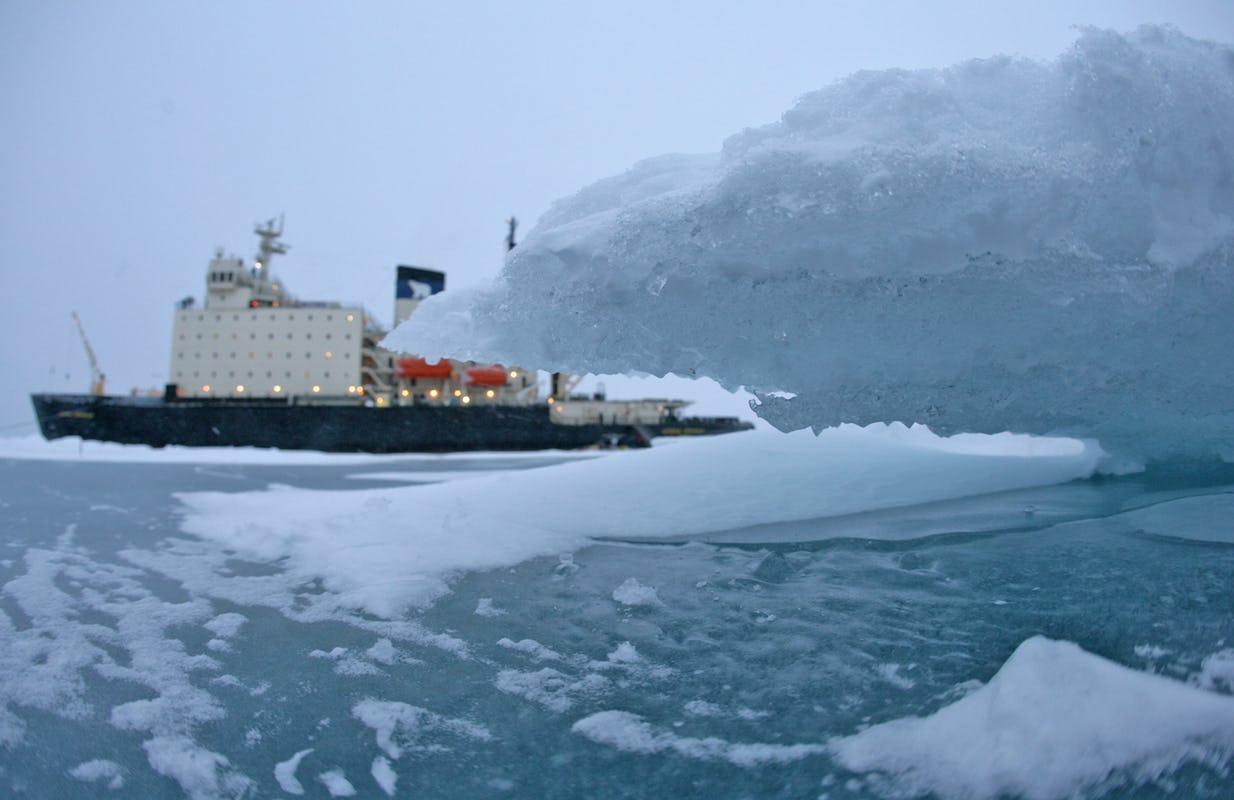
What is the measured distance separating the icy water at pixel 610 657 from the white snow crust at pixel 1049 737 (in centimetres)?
4

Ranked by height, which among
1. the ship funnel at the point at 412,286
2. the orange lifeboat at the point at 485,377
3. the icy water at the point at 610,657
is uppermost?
the ship funnel at the point at 412,286

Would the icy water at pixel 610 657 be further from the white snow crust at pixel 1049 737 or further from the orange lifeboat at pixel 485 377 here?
the orange lifeboat at pixel 485 377

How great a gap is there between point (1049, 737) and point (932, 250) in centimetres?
177

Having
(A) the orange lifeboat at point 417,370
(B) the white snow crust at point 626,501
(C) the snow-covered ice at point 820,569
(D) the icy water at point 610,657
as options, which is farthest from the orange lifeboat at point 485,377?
(D) the icy water at point 610,657

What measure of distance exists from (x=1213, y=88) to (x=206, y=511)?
8496 millimetres

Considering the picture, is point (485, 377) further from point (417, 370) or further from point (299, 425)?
point (299, 425)

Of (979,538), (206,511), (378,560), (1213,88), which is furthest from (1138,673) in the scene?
(206,511)

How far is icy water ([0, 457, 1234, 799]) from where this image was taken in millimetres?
1693

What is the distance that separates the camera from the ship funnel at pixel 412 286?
29.0 m

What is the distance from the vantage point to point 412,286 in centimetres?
2983

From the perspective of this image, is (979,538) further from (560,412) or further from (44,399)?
(44,399)

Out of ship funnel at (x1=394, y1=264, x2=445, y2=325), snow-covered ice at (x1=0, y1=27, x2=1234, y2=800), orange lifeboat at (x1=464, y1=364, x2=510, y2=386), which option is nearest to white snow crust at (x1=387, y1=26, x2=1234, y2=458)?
snow-covered ice at (x1=0, y1=27, x2=1234, y2=800)

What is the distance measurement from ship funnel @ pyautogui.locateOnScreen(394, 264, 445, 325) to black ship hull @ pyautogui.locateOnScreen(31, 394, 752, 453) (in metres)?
6.55

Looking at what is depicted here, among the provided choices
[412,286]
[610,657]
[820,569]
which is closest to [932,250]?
[820,569]
